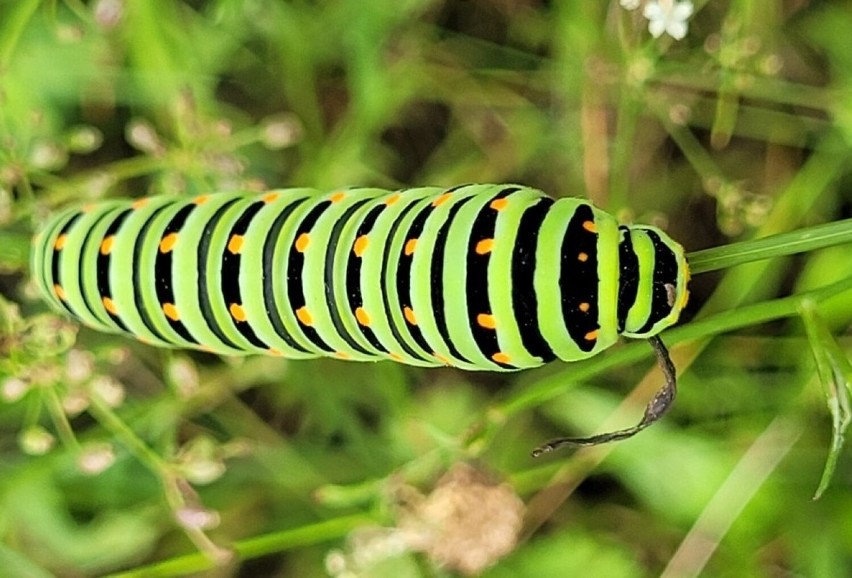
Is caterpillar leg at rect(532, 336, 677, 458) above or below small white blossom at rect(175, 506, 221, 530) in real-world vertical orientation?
above

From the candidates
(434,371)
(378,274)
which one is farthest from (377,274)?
(434,371)

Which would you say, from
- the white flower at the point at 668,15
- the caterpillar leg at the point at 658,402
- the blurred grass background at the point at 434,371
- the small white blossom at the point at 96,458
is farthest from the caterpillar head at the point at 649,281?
the small white blossom at the point at 96,458

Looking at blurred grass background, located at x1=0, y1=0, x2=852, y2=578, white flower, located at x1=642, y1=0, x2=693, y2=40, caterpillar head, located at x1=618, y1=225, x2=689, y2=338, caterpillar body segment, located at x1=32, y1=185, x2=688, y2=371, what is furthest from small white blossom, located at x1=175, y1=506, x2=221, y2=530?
white flower, located at x1=642, y1=0, x2=693, y2=40

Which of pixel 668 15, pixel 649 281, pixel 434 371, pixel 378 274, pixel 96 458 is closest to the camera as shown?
pixel 649 281

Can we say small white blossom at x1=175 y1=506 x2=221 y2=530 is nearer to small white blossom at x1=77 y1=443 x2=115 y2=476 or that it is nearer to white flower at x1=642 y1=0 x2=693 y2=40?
small white blossom at x1=77 y1=443 x2=115 y2=476

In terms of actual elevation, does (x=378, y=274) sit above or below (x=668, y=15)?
Answer: below

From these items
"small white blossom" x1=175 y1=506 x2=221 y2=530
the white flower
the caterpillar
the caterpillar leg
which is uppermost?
the white flower

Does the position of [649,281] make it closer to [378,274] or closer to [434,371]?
[378,274]
